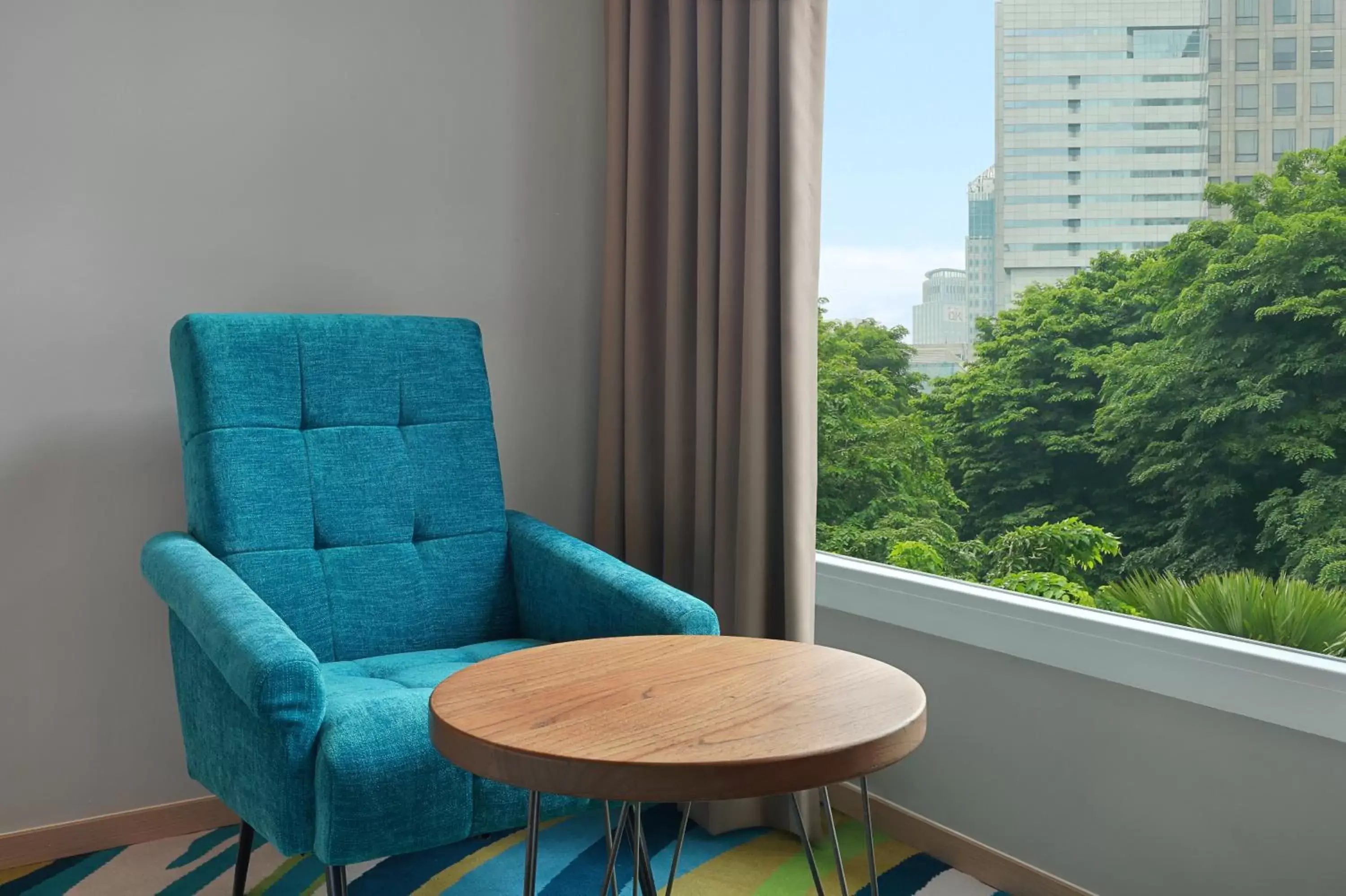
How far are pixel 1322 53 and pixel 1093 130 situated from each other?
0.40 m

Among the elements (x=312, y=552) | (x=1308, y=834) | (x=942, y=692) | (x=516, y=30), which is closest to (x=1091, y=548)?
(x=942, y=692)

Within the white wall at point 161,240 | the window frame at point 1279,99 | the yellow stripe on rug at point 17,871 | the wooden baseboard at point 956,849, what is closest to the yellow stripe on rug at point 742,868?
the wooden baseboard at point 956,849

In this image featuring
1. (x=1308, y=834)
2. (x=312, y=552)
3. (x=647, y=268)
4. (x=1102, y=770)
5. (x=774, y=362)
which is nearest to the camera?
(x=1308, y=834)

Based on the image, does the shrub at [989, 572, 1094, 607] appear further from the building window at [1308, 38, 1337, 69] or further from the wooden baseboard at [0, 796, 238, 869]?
the wooden baseboard at [0, 796, 238, 869]

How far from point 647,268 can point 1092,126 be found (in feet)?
3.15

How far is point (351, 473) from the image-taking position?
195cm

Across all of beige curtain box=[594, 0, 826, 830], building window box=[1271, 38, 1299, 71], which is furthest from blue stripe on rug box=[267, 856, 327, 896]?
building window box=[1271, 38, 1299, 71]

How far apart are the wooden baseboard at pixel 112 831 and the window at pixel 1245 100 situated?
223cm

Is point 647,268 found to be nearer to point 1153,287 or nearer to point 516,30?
point 516,30

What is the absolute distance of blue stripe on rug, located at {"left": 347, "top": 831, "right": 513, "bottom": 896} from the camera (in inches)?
73.9

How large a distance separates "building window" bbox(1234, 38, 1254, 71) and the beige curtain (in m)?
0.69

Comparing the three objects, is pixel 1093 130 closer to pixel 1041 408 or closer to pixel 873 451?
pixel 1041 408

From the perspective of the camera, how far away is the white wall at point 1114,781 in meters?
1.46

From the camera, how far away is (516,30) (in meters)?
2.50
